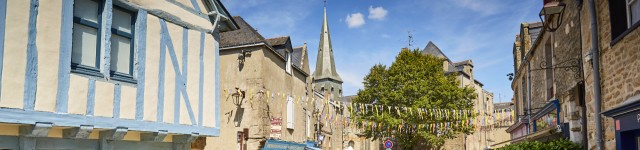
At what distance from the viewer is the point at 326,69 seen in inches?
2445

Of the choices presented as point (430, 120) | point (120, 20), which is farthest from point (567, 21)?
point (430, 120)

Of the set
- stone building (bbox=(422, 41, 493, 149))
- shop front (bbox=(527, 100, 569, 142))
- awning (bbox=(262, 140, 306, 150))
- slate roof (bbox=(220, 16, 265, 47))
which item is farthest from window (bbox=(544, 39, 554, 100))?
stone building (bbox=(422, 41, 493, 149))

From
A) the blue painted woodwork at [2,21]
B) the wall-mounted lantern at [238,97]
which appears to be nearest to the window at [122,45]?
the blue painted woodwork at [2,21]

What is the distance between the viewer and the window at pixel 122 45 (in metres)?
6.39

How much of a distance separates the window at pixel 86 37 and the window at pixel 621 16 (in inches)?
239

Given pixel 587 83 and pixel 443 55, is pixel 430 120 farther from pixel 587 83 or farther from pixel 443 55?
pixel 587 83

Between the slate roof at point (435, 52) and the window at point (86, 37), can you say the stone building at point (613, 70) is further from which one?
the slate roof at point (435, 52)

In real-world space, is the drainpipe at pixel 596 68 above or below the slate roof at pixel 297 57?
below

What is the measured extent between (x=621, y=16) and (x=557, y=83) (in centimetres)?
465

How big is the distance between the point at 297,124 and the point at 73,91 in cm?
1300

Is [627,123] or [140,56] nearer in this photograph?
[627,123]

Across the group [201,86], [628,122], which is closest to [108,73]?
[201,86]

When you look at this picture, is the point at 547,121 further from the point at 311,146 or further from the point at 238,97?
the point at 311,146

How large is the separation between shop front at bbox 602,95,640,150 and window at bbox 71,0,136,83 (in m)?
5.69
